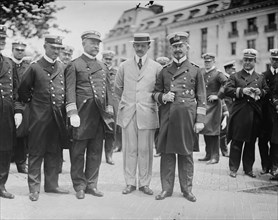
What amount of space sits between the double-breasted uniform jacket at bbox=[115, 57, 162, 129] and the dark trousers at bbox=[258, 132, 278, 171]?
2.58m

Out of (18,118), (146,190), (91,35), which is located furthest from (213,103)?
(18,118)

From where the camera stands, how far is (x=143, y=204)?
5.16m

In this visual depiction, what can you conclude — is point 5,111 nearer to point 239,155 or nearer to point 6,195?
point 6,195

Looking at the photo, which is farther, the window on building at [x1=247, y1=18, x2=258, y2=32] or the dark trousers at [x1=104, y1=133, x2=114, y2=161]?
the dark trousers at [x1=104, y1=133, x2=114, y2=161]

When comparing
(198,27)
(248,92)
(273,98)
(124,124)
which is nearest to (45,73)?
(124,124)

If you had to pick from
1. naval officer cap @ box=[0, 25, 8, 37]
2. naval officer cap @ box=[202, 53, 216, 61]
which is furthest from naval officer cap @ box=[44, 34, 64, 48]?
naval officer cap @ box=[202, 53, 216, 61]

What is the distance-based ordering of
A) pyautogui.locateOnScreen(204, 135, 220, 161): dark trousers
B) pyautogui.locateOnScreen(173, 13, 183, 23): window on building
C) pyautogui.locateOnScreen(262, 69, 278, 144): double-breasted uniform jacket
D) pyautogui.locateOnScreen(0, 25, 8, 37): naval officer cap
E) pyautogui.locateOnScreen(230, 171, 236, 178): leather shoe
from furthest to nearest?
pyautogui.locateOnScreen(204, 135, 220, 161): dark trousers, pyautogui.locateOnScreen(230, 171, 236, 178): leather shoe, pyautogui.locateOnScreen(262, 69, 278, 144): double-breasted uniform jacket, pyautogui.locateOnScreen(173, 13, 183, 23): window on building, pyautogui.locateOnScreen(0, 25, 8, 37): naval officer cap

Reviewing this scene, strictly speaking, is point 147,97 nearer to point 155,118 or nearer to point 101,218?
point 155,118

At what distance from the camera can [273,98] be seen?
266 inches

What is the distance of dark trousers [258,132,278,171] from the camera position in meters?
7.13

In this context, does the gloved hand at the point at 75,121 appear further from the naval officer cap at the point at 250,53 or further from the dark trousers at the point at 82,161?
the naval officer cap at the point at 250,53

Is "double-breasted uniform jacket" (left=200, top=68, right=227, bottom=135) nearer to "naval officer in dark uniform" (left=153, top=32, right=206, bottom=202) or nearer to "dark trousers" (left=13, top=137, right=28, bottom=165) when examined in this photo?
"naval officer in dark uniform" (left=153, top=32, right=206, bottom=202)

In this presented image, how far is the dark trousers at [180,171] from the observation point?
17.9 ft

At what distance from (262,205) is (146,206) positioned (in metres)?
1.60
